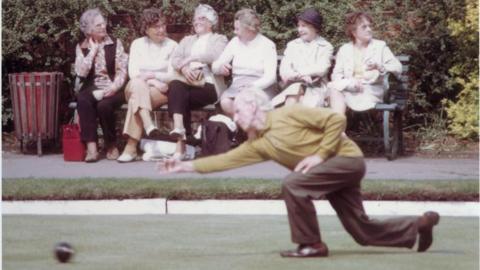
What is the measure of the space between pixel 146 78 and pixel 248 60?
1.07 meters

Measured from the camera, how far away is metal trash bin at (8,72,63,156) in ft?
44.2

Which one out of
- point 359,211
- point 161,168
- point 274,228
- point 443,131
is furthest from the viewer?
point 443,131

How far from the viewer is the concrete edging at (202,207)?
10.0 meters

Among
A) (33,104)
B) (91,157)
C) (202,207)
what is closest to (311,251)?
(202,207)

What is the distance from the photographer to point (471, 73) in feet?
45.9

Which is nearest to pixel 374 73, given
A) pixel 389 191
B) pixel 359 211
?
pixel 389 191

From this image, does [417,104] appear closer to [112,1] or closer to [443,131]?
[443,131]

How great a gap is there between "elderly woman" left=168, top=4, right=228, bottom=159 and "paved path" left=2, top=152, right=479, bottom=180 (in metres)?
0.56

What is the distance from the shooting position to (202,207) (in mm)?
10164

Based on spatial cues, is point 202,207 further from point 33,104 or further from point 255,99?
point 33,104

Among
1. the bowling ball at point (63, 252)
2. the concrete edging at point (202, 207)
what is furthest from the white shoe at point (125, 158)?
the bowling ball at point (63, 252)

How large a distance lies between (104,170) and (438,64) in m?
4.21

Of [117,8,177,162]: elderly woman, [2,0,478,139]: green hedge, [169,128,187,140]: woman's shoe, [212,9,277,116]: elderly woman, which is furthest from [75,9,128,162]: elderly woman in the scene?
[2,0,478,139]: green hedge

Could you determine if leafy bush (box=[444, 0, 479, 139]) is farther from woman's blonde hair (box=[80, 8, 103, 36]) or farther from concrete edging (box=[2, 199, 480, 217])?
woman's blonde hair (box=[80, 8, 103, 36])
